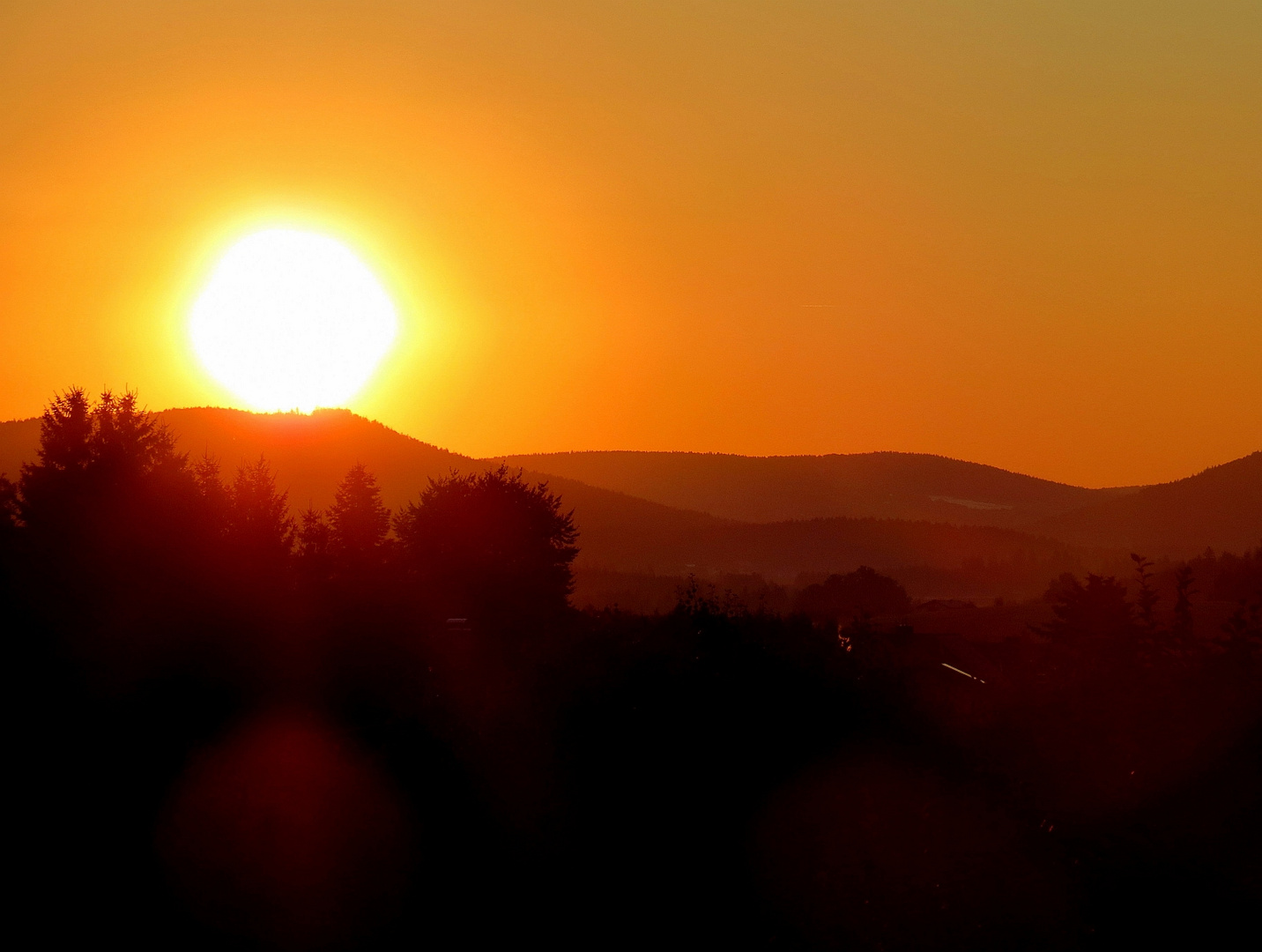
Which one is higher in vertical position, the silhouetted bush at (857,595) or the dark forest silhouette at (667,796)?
the silhouetted bush at (857,595)

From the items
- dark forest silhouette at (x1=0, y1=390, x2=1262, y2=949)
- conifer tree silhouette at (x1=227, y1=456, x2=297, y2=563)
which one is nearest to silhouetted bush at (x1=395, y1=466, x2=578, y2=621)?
conifer tree silhouette at (x1=227, y1=456, x2=297, y2=563)

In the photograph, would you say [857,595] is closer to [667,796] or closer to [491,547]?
[491,547]

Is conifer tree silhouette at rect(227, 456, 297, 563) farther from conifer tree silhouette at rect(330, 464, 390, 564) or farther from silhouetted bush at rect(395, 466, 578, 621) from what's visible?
silhouetted bush at rect(395, 466, 578, 621)

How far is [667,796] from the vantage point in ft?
60.7

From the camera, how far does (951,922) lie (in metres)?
16.9

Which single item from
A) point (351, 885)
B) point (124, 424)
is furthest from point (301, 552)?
point (351, 885)

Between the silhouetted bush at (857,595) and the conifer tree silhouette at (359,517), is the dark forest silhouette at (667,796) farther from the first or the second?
the silhouetted bush at (857,595)

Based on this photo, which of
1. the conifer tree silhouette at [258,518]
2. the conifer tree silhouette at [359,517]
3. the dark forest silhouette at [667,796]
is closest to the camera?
the dark forest silhouette at [667,796]

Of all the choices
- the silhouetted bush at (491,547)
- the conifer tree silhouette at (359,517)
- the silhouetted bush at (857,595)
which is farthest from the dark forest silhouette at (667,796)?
the silhouetted bush at (857,595)

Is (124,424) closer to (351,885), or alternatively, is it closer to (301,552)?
(301,552)

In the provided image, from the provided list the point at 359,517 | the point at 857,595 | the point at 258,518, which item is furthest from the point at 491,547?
the point at 857,595

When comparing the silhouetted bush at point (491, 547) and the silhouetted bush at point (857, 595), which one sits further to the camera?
the silhouetted bush at point (857, 595)

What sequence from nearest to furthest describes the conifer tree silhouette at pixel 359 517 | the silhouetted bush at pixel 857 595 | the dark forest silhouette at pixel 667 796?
the dark forest silhouette at pixel 667 796, the conifer tree silhouette at pixel 359 517, the silhouetted bush at pixel 857 595

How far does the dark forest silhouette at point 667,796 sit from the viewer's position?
16578 millimetres
